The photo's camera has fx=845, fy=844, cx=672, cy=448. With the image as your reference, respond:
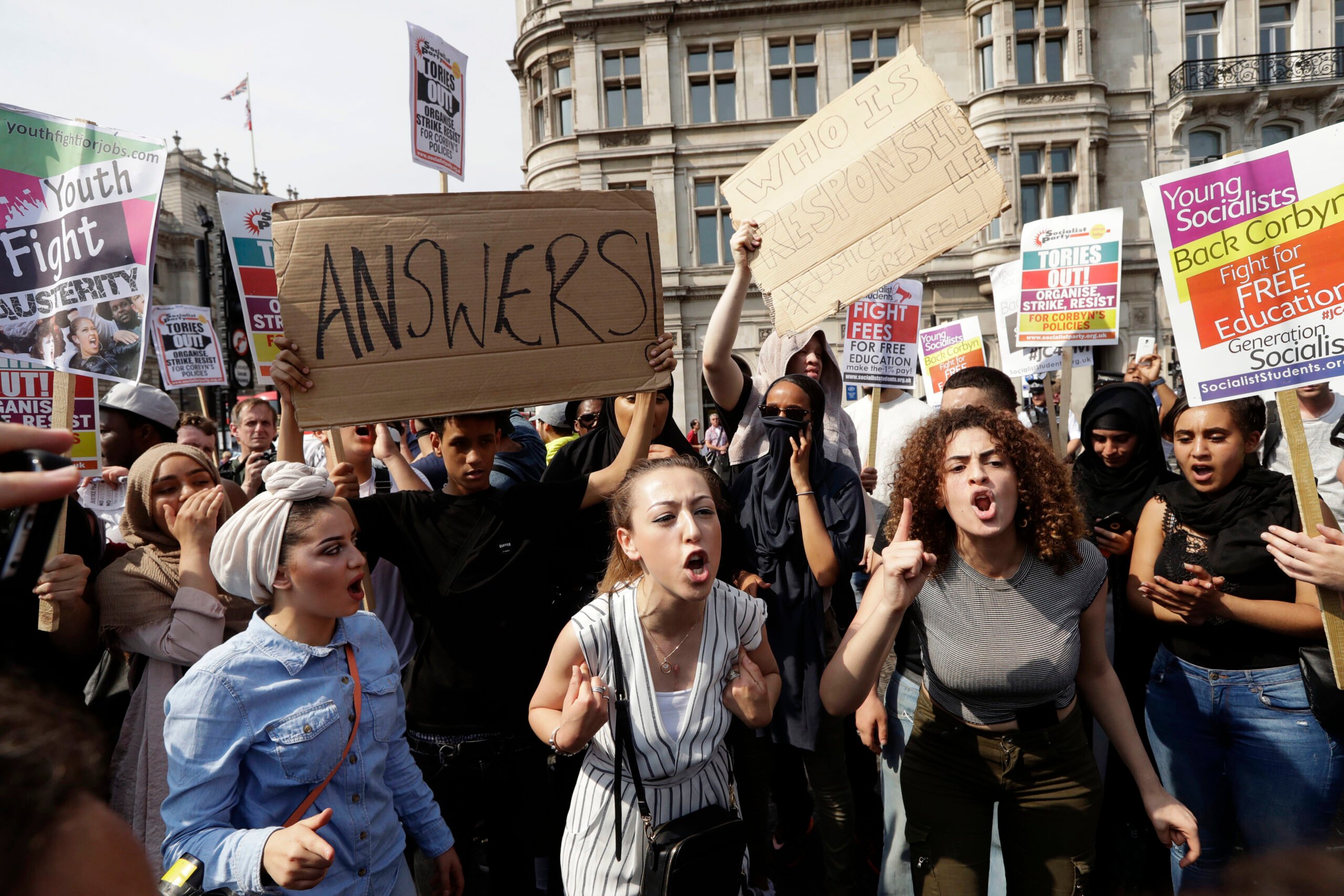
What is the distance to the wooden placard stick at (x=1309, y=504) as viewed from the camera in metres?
2.62

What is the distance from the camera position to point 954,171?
349 cm

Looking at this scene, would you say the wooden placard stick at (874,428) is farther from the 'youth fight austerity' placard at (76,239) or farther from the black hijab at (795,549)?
the 'youth fight austerity' placard at (76,239)

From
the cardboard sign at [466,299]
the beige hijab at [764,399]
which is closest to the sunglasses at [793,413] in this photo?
the beige hijab at [764,399]

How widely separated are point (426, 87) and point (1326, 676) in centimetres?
547

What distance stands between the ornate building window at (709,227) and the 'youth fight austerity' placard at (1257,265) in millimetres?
22470

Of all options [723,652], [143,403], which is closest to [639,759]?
[723,652]

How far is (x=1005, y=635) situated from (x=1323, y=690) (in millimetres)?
1159

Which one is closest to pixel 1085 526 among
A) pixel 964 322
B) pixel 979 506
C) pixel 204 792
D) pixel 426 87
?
pixel 979 506

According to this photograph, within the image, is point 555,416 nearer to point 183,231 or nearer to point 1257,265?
point 1257,265

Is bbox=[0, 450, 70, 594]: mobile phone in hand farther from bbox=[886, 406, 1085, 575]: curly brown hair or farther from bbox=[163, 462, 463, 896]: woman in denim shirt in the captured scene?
bbox=[886, 406, 1085, 575]: curly brown hair

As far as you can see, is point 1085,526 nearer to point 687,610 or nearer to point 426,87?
point 687,610

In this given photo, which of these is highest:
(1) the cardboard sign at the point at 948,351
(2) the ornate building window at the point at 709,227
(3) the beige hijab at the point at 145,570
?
(2) the ornate building window at the point at 709,227

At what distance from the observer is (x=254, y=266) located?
537cm

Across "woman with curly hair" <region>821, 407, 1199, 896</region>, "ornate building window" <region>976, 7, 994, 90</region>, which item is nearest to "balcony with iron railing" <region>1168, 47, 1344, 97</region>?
"ornate building window" <region>976, 7, 994, 90</region>
